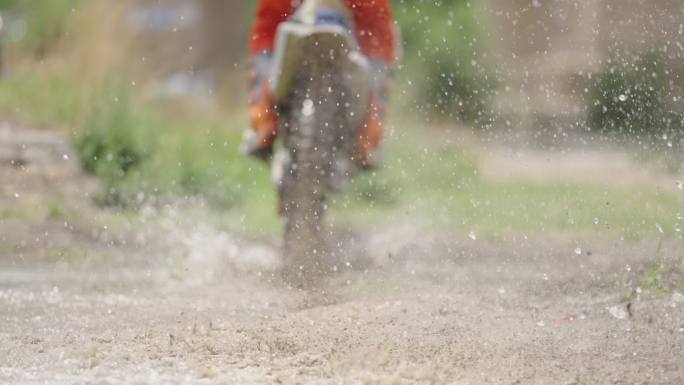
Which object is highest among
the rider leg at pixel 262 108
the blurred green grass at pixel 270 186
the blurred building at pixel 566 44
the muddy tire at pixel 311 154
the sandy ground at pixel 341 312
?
the blurred building at pixel 566 44

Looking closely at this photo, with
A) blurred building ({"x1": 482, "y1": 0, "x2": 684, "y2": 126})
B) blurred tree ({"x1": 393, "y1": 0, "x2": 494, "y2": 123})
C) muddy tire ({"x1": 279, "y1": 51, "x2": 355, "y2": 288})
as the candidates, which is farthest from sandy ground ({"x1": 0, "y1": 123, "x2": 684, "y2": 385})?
blurred tree ({"x1": 393, "y1": 0, "x2": 494, "y2": 123})

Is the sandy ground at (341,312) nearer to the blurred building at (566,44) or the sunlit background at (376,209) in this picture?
the sunlit background at (376,209)

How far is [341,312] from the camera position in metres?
5.43

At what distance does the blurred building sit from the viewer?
1188 centimetres

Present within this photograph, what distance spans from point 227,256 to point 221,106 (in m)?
7.07

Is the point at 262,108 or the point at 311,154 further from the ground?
the point at 262,108

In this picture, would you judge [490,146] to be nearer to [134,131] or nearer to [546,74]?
[546,74]

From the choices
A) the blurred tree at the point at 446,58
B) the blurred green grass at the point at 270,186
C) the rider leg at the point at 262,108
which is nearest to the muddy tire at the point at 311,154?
the rider leg at the point at 262,108

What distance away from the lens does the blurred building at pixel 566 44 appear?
39.0ft

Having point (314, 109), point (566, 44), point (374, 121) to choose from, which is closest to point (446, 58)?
point (566, 44)

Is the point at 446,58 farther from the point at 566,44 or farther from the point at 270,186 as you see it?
the point at 270,186

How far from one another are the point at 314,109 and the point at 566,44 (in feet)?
25.3

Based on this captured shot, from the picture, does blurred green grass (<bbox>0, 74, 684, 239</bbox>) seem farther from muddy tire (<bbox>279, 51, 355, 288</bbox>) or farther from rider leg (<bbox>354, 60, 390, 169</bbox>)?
muddy tire (<bbox>279, 51, 355, 288</bbox>)

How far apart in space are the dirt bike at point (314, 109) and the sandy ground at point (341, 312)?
256mm
